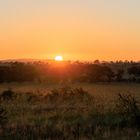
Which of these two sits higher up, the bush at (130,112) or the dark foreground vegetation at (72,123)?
the bush at (130,112)

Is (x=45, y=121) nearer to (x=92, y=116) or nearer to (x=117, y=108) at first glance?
(x=92, y=116)

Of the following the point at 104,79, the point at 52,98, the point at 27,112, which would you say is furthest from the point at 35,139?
the point at 104,79

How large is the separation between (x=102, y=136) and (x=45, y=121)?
3457 mm

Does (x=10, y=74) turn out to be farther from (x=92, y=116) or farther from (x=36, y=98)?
(x=92, y=116)

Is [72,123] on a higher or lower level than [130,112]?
lower

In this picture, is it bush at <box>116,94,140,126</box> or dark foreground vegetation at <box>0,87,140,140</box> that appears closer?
dark foreground vegetation at <box>0,87,140,140</box>

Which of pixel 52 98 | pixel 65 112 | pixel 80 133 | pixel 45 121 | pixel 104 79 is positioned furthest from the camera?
pixel 104 79

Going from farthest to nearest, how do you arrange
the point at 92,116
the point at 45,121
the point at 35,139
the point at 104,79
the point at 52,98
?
the point at 104,79 → the point at 52,98 → the point at 92,116 → the point at 45,121 → the point at 35,139

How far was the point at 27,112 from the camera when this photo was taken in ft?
65.7

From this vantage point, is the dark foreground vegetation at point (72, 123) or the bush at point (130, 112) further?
the bush at point (130, 112)

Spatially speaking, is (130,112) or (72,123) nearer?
(72,123)

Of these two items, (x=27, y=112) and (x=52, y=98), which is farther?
(x=52, y=98)

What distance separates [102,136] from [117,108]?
621 cm

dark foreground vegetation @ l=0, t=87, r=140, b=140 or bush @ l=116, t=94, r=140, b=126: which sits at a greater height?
bush @ l=116, t=94, r=140, b=126
